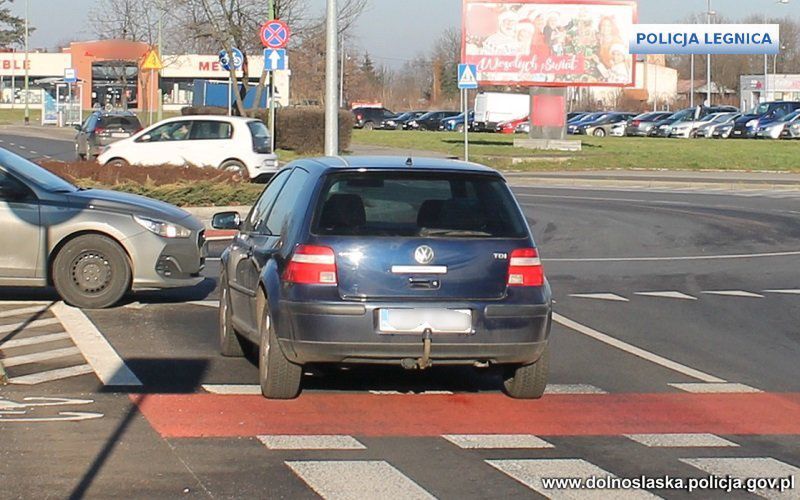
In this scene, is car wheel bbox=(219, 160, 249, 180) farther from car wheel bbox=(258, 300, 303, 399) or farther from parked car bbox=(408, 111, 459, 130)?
parked car bbox=(408, 111, 459, 130)

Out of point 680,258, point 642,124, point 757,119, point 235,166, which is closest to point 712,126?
point 757,119

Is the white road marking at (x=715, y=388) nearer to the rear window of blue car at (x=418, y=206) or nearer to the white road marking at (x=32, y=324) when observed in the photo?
the rear window of blue car at (x=418, y=206)

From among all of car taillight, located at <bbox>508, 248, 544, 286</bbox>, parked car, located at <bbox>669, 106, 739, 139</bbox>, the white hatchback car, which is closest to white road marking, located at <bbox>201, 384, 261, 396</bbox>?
car taillight, located at <bbox>508, 248, 544, 286</bbox>

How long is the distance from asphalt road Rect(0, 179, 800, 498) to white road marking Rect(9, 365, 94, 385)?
0.14ft

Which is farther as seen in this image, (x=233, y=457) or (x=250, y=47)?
(x=250, y=47)

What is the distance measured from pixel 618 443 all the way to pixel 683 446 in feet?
1.17

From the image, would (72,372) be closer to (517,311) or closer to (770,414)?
(517,311)

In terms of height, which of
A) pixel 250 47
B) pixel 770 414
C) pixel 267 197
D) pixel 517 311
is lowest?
pixel 770 414

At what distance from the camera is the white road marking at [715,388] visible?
8930mm

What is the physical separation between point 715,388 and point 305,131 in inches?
1284

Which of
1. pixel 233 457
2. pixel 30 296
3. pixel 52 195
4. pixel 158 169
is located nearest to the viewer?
pixel 233 457

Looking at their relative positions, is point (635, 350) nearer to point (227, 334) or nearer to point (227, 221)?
point (227, 334)

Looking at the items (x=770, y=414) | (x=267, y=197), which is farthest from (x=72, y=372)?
(x=770, y=414)

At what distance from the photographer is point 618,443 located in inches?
285
